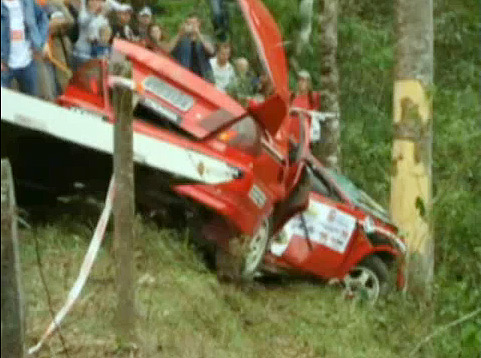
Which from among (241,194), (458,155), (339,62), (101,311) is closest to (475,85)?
(339,62)

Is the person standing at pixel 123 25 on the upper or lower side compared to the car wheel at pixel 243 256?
upper

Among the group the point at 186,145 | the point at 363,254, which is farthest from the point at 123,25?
the point at 186,145

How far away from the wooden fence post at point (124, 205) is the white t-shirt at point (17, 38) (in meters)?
3.22

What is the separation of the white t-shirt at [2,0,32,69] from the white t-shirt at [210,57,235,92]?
12.6 feet

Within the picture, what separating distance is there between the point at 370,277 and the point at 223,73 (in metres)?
2.96

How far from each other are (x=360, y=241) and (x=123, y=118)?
608 centimetres

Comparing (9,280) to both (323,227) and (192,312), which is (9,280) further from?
(323,227)

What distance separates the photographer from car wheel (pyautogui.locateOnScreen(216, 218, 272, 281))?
35.0ft

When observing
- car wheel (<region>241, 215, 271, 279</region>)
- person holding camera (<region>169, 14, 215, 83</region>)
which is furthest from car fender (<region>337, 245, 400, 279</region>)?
person holding camera (<region>169, 14, 215, 83</region>)

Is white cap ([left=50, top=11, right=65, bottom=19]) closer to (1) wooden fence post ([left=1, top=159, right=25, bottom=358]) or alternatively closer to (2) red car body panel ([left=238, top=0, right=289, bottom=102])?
(2) red car body panel ([left=238, top=0, right=289, bottom=102])

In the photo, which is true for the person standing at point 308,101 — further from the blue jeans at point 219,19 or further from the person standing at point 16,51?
the person standing at point 16,51

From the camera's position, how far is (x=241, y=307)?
10102 millimetres

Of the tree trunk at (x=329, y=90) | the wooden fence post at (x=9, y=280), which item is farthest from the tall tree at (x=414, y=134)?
the wooden fence post at (x=9, y=280)

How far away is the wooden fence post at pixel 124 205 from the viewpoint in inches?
285
